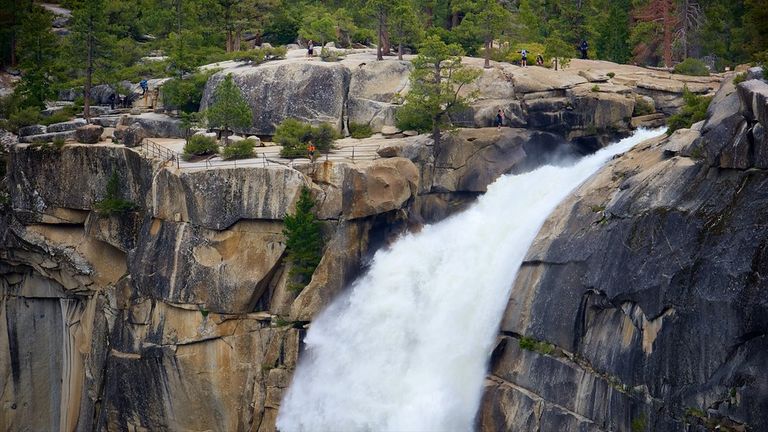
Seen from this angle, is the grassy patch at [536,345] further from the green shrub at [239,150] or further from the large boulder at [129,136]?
the large boulder at [129,136]

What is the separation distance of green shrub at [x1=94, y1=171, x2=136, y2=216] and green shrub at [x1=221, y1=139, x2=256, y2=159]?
234 inches

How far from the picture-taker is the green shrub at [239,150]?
201 ft

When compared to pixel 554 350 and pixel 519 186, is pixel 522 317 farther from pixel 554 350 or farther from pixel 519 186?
pixel 519 186

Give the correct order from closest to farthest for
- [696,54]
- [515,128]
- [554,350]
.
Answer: [554,350] → [515,128] → [696,54]

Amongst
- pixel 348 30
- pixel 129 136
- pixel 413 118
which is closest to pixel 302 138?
pixel 413 118

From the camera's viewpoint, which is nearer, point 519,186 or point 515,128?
point 519,186

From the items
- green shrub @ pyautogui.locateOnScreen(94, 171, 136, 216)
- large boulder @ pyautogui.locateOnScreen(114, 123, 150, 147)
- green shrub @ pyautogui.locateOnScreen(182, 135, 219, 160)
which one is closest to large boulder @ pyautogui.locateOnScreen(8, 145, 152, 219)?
green shrub @ pyautogui.locateOnScreen(94, 171, 136, 216)

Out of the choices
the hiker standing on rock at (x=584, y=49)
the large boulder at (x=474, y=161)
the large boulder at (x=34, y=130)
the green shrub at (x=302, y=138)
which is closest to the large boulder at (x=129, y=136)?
the large boulder at (x=34, y=130)

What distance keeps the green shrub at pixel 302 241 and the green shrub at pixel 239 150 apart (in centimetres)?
580

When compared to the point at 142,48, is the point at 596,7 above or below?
above

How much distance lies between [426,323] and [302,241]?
7.31m

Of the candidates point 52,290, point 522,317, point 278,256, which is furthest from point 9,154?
point 522,317

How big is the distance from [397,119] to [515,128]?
6.41 meters

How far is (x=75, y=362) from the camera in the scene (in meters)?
67.2
